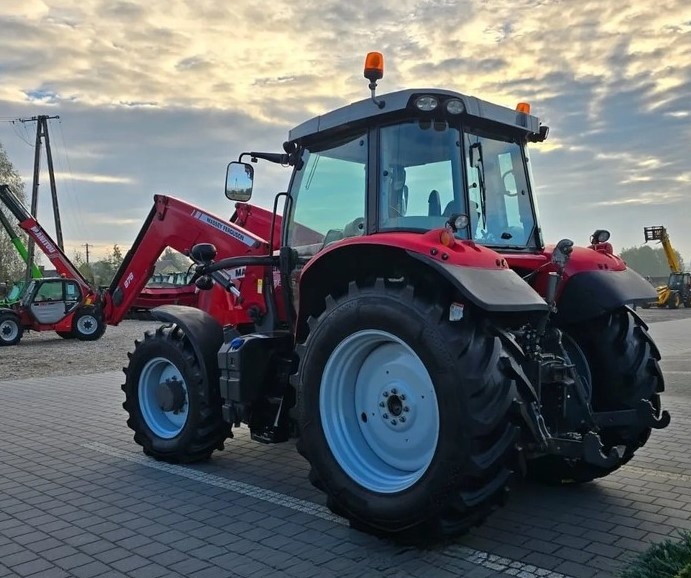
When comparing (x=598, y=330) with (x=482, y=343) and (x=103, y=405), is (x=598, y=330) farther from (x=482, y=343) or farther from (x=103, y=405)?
(x=103, y=405)

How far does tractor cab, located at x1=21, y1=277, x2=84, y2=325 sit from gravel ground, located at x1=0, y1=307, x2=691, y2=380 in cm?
82

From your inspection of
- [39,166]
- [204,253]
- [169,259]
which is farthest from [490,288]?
[39,166]

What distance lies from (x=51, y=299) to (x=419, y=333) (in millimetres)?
19167

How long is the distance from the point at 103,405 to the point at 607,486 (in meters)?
6.62

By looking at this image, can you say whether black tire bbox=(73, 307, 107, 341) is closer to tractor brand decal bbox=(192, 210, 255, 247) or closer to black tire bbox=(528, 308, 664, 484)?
tractor brand decal bbox=(192, 210, 255, 247)

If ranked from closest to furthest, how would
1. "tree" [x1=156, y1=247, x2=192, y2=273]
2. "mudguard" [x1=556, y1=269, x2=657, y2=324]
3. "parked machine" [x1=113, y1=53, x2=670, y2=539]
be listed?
"parked machine" [x1=113, y1=53, x2=670, y2=539] < "mudguard" [x1=556, y1=269, x2=657, y2=324] < "tree" [x1=156, y1=247, x2=192, y2=273]

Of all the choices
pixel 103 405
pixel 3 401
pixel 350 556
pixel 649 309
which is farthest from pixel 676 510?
pixel 649 309

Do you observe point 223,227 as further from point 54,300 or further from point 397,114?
point 54,300

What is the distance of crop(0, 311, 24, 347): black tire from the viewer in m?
19.4

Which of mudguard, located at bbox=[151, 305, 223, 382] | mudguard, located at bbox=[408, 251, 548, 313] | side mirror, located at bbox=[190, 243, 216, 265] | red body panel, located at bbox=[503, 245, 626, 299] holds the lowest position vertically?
mudguard, located at bbox=[151, 305, 223, 382]

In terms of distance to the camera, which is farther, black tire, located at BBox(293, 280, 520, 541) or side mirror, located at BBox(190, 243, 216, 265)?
side mirror, located at BBox(190, 243, 216, 265)

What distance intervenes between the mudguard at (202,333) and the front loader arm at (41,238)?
16318 millimetres

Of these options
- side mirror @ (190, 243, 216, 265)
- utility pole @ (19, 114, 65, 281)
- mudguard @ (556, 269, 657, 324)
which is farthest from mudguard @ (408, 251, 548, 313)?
utility pole @ (19, 114, 65, 281)

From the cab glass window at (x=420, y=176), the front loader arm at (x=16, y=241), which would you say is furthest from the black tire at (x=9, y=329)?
the cab glass window at (x=420, y=176)
